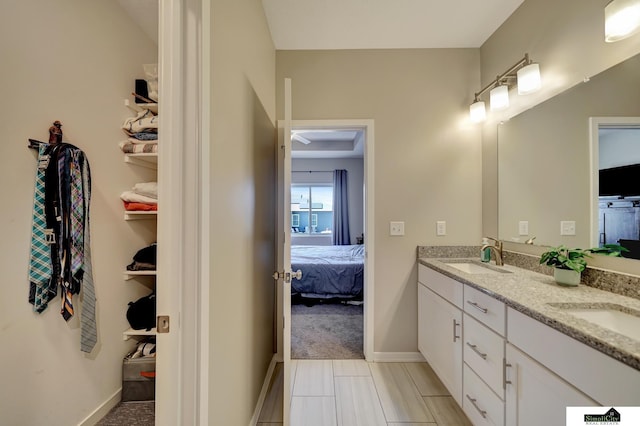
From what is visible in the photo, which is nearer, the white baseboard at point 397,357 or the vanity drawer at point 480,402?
the vanity drawer at point 480,402

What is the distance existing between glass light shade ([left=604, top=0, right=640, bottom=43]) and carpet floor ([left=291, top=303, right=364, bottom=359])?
2.60m

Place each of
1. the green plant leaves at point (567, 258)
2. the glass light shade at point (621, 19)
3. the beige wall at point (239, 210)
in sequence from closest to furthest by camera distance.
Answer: the beige wall at point (239, 210) → the glass light shade at point (621, 19) → the green plant leaves at point (567, 258)

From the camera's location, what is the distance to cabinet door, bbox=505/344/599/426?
2.81ft

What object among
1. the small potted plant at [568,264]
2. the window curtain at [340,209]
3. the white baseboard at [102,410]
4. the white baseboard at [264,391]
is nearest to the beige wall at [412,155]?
the small potted plant at [568,264]

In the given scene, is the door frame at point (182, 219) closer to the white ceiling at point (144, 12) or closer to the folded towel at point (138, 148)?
the folded towel at point (138, 148)

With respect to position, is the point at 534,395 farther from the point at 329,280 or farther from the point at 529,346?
the point at 329,280

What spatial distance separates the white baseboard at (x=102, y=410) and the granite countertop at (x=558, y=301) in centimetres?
237

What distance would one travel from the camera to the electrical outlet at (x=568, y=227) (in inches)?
57.4

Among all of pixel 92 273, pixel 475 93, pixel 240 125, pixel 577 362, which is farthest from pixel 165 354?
pixel 475 93

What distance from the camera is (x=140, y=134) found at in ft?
5.57

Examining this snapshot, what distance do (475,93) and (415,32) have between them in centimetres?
75

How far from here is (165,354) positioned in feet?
2.46

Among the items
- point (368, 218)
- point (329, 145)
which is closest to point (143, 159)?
point (368, 218)

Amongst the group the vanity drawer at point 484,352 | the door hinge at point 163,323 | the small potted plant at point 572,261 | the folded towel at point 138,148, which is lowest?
the vanity drawer at point 484,352
